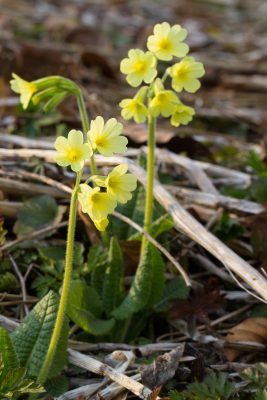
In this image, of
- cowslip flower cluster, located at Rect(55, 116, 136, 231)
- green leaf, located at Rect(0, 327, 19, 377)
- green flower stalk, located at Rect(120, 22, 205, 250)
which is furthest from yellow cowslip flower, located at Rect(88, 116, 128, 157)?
green leaf, located at Rect(0, 327, 19, 377)

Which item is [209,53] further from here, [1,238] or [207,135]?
[1,238]

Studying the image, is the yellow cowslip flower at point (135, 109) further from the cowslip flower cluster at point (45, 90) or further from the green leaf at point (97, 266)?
the green leaf at point (97, 266)

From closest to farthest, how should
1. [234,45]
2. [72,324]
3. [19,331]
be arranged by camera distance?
[19,331], [72,324], [234,45]

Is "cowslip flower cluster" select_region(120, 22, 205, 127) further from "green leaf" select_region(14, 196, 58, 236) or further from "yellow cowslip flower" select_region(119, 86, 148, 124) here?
"green leaf" select_region(14, 196, 58, 236)

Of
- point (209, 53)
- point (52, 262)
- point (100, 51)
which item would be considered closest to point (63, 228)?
point (52, 262)

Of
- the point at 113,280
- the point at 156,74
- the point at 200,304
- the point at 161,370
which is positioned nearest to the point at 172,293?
the point at 200,304

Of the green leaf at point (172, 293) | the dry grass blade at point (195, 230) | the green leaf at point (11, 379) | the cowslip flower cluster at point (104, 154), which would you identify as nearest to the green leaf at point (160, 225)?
the dry grass blade at point (195, 230)

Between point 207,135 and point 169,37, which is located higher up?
point 169,37
